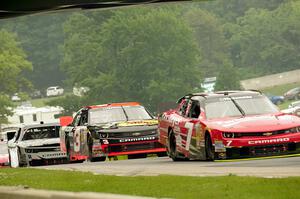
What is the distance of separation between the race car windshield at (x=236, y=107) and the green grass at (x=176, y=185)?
17.2 ft

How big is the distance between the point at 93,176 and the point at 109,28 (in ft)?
399

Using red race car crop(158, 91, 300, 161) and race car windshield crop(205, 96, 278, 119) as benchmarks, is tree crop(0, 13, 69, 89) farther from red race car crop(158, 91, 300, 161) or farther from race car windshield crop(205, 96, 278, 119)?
race car windshield crop(205, 96, 278, 119)

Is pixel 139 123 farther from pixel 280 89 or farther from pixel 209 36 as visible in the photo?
pixel 209 36

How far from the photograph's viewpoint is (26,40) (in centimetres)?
17588

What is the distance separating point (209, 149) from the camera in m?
22.7

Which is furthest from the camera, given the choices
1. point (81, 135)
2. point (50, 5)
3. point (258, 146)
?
point (81, 135)

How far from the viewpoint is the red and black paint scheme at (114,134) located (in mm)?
27891

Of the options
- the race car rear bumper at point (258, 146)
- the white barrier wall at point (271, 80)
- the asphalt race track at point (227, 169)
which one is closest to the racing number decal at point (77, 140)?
the asphalt race track at point (227, 169)

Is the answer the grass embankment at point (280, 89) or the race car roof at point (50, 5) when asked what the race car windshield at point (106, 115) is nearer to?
the race car roof at point (50, 5)

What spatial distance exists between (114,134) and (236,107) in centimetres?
488

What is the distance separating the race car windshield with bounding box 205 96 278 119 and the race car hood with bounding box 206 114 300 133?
61 cm

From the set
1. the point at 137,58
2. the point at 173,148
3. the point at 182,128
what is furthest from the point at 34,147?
the point at 137,58

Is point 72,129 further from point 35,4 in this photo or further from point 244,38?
point 244,38

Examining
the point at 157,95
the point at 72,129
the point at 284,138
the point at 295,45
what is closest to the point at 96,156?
the point at 72,129
